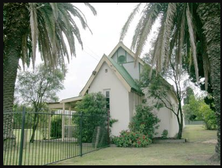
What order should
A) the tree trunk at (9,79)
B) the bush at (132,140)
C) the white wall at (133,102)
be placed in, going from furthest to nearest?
the white wall at (133,102) < the bush at (132,140) < the tree trunk at (9,79)

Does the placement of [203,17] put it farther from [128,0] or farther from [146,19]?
[128,0]

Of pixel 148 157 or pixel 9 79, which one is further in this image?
pixel 9 79

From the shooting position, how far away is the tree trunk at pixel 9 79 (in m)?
8.13

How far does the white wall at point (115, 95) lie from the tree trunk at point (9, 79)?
736 centimetres

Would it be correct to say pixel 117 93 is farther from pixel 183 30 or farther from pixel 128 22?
pixel 183 30

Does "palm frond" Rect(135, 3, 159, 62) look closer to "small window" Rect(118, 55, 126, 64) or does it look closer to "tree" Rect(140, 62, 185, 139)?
"tree" Rect(140, 62, 185, 139)

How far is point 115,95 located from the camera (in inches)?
590

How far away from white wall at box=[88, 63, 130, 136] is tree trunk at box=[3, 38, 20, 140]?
736cm

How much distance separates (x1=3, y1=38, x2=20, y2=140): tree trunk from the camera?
26.7ft

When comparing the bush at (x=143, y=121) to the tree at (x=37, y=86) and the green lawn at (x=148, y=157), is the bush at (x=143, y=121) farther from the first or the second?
the tree at (x=37, y=86)

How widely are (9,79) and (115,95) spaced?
7864 millimetres

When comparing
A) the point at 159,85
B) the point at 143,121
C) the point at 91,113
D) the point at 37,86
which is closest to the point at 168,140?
the point at 143,121

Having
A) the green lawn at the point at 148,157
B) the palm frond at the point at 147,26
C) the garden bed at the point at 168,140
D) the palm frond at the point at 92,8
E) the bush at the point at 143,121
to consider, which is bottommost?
the garden bed at the point at 168,140

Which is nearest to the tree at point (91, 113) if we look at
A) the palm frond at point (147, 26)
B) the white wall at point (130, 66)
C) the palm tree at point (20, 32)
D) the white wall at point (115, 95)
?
the white wall at point (115, 95)
